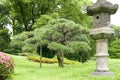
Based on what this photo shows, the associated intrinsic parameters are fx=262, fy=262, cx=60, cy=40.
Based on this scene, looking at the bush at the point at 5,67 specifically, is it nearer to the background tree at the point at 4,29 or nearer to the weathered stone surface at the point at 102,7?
the weathered stone surface at the point at 102,7

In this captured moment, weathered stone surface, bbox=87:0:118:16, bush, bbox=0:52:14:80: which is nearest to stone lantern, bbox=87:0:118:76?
weathered stone surface, bbox=87:0:118:16

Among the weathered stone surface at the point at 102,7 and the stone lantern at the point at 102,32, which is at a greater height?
the weathered stone surface at the point at 102,7

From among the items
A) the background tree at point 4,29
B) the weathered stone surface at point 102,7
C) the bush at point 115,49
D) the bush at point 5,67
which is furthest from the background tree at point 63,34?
the bush at point 115,49

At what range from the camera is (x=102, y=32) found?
32.5 feet

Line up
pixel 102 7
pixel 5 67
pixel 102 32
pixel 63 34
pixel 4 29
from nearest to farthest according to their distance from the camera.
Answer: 1. pixel 5 67
2. pixel 102 32
3. pixel 102 7
4. pixel 63 34
5. pixel 4 29

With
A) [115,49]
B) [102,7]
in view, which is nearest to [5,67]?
[102,7]

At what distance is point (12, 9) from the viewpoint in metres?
29.4

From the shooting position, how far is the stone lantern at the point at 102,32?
999 centimetres

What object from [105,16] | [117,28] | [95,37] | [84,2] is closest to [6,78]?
[95,37]

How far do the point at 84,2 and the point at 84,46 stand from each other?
13.0 m

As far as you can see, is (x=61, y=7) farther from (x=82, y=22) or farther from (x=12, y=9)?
(x=12, y=9)

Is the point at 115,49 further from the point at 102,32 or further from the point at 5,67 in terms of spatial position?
the point at 5,67

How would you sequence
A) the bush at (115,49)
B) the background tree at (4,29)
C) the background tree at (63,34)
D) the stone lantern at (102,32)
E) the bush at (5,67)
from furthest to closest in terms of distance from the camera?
the bush at (115,49)
the background tree at (4,29)
the background tree at (63,34)
the stone lantern at (102,32)
the bush at (5,67)

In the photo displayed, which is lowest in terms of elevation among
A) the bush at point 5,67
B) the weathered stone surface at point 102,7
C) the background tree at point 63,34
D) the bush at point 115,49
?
the bush at point 115,49
